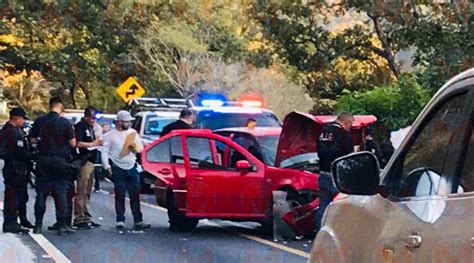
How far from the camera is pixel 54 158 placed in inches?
575

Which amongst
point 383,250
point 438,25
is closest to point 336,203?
point 383,250

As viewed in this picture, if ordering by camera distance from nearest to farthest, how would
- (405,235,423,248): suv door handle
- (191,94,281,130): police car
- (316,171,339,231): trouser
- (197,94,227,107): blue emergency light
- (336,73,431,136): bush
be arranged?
1. (405,235,423,248): suv door handle
2. (316,171,339,231): trouser
3. (191,94,281,130): police car
4. (336,73,431,136): bush
5. (197,94,227,107): blue emergency light

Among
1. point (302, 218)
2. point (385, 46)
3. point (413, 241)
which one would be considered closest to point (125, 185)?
point (302, 218)

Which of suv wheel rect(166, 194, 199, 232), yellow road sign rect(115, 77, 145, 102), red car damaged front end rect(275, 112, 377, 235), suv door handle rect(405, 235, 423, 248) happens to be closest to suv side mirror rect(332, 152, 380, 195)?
suv door handle rect(405, 235, 423, 248)

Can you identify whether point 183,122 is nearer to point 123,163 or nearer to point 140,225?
point 123,163

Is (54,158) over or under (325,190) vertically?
over

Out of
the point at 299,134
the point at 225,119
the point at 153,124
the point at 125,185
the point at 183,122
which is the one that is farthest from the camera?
the point at 153,124

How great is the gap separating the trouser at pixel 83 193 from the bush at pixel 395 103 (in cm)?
725

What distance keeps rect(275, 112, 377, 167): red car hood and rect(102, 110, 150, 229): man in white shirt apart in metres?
2.05

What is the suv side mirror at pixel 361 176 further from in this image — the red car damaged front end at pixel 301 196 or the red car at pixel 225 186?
the red car at pixel 225 186

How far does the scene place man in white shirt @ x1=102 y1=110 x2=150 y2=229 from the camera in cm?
1566

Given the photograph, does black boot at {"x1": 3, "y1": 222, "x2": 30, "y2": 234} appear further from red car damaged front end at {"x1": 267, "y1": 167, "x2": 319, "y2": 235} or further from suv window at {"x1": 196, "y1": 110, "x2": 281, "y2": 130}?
suv window at {"x1": 196, "y1": 110, "x2": 281, "y2": 130}

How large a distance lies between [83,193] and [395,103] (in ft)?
26.0

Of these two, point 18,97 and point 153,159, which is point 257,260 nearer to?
point 153,159
